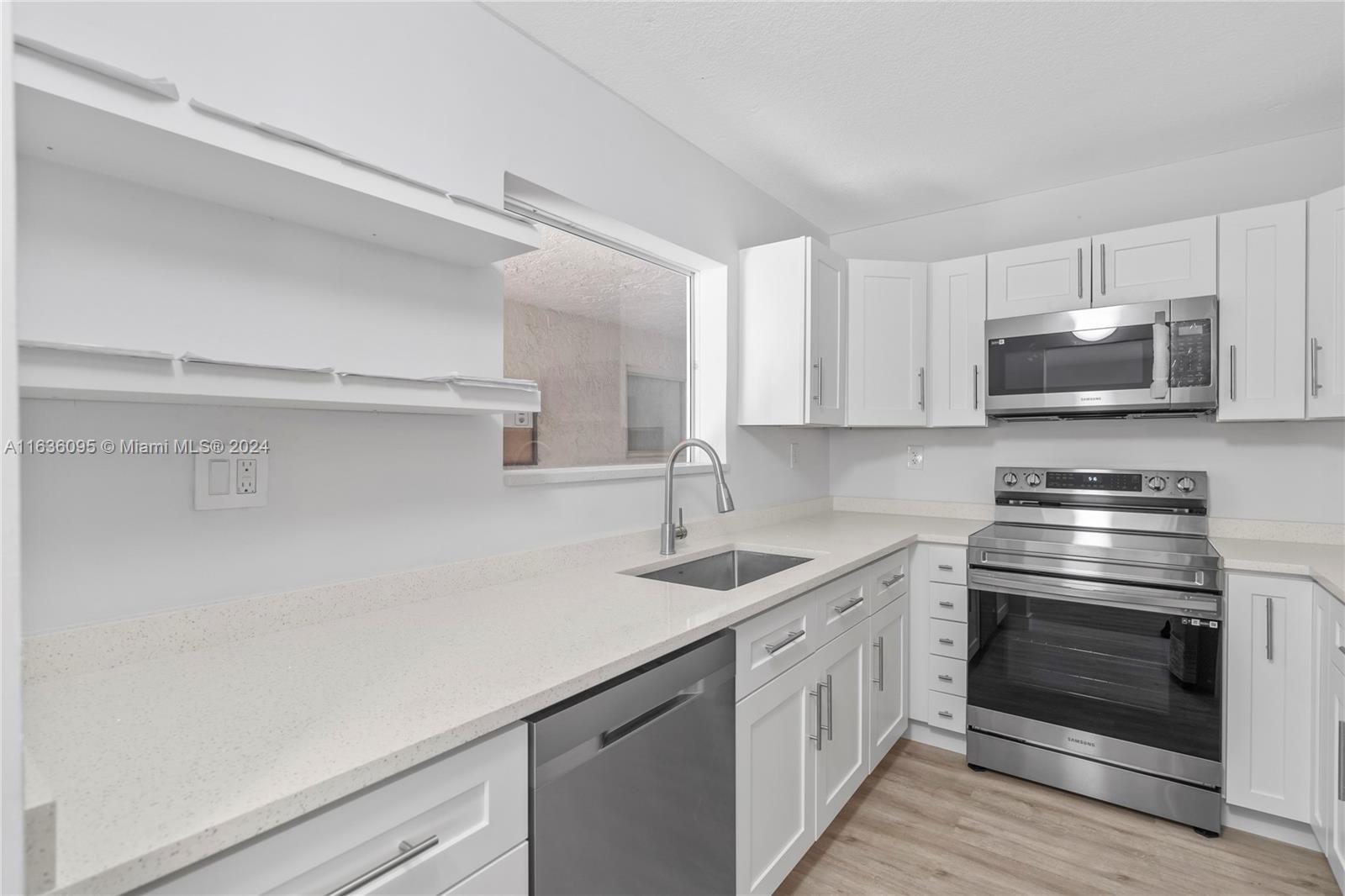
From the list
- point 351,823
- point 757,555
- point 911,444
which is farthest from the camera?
point 911,444

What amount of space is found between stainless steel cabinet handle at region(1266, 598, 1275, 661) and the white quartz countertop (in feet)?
5.59

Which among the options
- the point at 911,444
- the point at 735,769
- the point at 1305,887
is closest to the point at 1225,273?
the point at 911,444

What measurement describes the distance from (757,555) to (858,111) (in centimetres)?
162

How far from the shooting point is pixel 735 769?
1.51 m

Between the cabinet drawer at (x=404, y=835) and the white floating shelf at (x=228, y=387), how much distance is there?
65cm

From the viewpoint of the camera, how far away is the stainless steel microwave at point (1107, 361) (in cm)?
236

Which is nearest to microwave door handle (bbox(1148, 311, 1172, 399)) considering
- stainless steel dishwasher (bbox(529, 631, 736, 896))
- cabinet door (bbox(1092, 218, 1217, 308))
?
cabinet door (bbox(1092, 218, 1217, 308))

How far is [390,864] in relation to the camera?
2.72ft

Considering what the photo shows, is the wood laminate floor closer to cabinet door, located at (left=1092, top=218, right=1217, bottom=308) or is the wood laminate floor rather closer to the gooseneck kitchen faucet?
the gooseneck kitchen faucet

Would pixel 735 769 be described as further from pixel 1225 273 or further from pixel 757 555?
pixel 1225 273

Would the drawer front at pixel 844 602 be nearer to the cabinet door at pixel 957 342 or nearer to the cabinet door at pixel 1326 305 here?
the cabinet door at pixel 957 342

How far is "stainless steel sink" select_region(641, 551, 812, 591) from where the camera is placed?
220 centimetres

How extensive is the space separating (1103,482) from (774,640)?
1.91m

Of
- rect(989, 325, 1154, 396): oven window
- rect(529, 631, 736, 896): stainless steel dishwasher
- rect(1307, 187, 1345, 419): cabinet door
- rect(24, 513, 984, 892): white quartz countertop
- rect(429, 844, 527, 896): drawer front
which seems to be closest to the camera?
rect(24, 513, 984, 892): white quartz countertop
